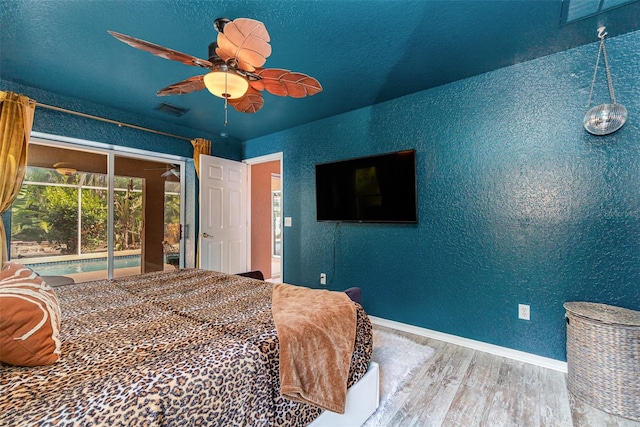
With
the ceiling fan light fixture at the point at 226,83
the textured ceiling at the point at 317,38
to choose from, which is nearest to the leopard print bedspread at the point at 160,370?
the ceiling fan light fixture at the point at 226,83

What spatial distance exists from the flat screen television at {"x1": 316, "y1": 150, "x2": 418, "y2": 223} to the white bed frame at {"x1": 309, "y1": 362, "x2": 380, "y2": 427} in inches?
64.5

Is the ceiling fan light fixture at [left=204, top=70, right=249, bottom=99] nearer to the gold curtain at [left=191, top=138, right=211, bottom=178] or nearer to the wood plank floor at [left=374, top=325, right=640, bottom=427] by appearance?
the wood plank floor at [left=374, top=325, right=640, bottom=427]

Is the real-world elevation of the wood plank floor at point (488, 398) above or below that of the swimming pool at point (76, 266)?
below

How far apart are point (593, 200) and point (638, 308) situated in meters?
0.79

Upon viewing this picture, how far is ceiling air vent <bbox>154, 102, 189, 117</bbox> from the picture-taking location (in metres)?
3.19

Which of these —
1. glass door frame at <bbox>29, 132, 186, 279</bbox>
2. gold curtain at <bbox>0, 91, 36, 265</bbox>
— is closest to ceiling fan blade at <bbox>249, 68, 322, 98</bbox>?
gold curtain at <bbox>0, 91, 36, 265</bbox>

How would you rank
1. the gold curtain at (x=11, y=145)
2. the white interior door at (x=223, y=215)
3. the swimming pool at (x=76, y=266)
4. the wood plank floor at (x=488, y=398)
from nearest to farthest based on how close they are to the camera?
the wood plank floor at (x=488, y=398) → the gold curtain at (x=11, y=145) → the swimming pool at (x=76, y=266) → the white interior door at (x=223, y=215)

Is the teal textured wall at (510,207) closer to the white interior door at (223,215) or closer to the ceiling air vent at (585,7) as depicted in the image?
the ceiling air vent at (585,7)

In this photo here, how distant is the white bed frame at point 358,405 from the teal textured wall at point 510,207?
4.52 feet

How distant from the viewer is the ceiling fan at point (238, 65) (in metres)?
1.44

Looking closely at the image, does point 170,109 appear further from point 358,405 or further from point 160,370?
point 358,405

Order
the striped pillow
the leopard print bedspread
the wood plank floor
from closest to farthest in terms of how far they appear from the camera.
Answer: the leopard print bedspread, the striped pillow, the wood plank floor

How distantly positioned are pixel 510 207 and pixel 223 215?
362 cm

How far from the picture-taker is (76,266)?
10.8 feet
